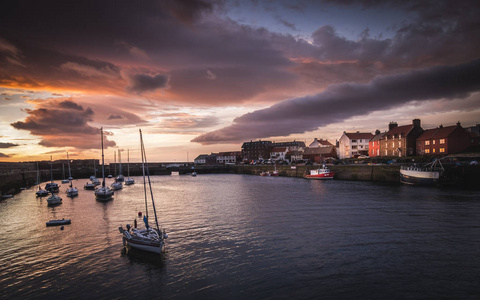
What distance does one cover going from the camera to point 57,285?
15.9 m

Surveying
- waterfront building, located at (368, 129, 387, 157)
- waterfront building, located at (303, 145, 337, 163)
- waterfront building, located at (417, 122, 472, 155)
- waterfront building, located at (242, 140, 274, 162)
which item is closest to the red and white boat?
waterfront building, located at (368, 129, 387, 157)

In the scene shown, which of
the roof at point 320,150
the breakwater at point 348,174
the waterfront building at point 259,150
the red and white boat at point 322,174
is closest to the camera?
the breakwater at point 348,174

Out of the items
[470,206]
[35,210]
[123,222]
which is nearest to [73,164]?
[35,210]

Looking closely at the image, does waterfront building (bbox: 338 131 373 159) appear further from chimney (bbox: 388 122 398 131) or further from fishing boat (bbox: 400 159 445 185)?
fishing boat (bbox: 400 159 445 185)

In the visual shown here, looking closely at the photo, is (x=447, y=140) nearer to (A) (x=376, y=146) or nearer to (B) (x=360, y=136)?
(A) (x=376, y=146)

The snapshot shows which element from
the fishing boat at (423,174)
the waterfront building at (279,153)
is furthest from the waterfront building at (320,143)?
the fishing boat at (423,174)

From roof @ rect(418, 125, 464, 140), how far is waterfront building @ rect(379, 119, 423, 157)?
2.34 metres

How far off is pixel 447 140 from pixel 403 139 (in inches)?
544

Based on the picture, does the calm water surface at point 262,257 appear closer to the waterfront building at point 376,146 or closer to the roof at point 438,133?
the roof at point 438,133

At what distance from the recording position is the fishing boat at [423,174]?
55.4 m

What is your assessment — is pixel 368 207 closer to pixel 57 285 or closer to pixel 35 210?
pixel 57 285

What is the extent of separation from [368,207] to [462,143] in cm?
6138

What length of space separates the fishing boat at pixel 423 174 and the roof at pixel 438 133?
72.5 ft

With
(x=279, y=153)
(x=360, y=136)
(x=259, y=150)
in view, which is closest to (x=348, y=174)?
(x=360, y=136)
